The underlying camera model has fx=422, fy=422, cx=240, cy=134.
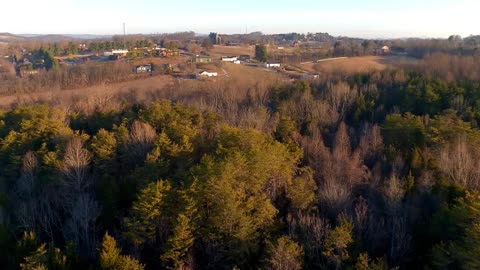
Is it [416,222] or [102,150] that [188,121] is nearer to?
[102,150]

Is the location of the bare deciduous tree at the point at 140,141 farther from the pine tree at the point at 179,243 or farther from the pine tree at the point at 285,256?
the pine tree at the point at 285,256

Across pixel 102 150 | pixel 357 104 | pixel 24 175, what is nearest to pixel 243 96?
pixel 357 104

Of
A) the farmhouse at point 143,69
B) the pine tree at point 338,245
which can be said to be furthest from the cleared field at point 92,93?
the pine tree at point 338,245

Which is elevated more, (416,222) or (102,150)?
(102,150)

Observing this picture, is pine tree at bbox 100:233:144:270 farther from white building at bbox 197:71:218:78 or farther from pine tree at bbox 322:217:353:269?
white building at bbox 197:71:218:78

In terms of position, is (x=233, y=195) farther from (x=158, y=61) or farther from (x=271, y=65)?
(x=158, y=61)

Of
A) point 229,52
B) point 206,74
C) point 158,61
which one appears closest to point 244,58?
point 229,52
